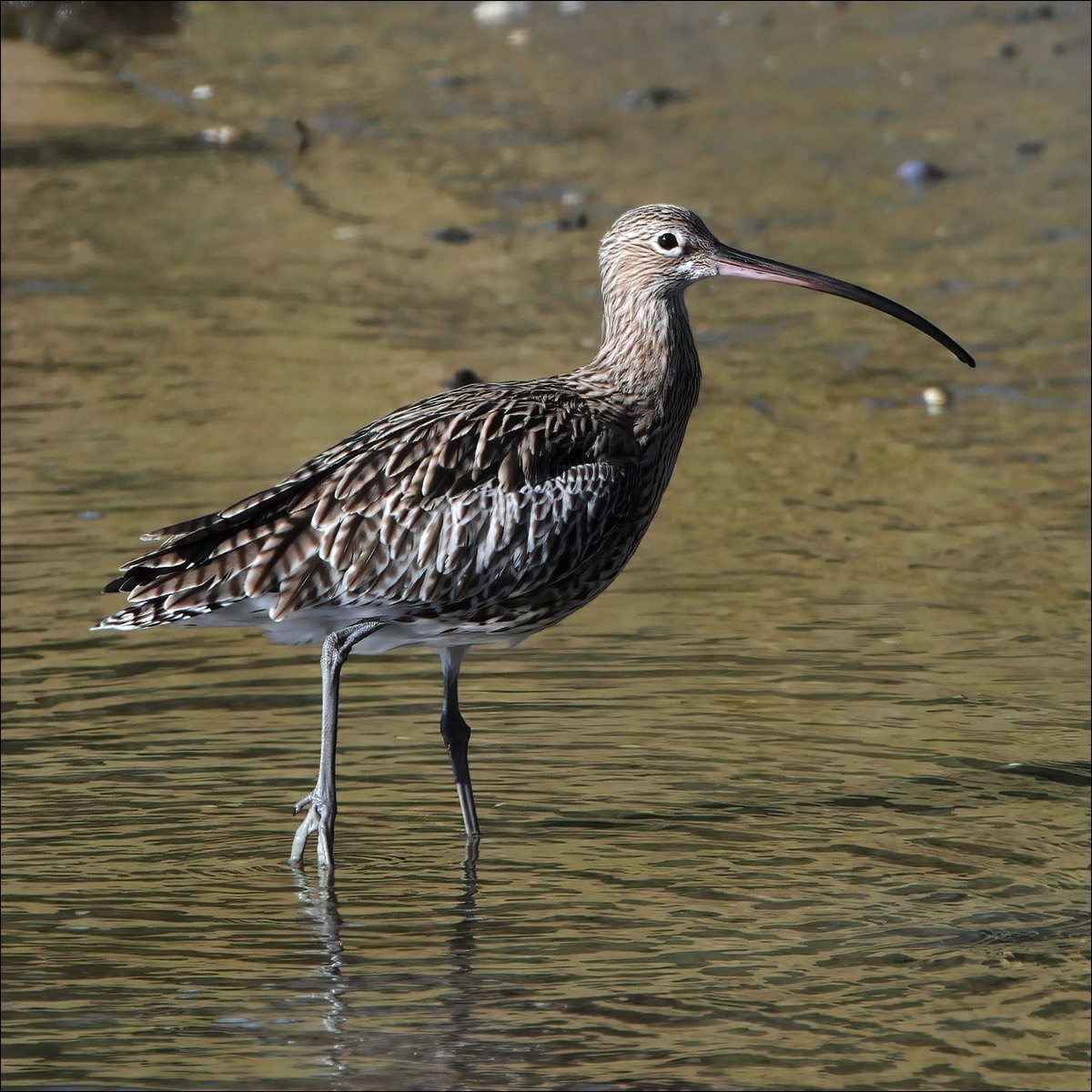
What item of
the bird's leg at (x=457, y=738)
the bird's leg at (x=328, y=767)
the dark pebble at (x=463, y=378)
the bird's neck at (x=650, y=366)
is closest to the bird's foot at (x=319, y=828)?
the bird's leg at (x=328, y=767)

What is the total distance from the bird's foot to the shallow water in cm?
10

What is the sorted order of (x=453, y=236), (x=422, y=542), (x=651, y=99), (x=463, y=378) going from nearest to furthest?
(x=422, y=542), (x=463, y=378), (x=453, y=236), (x=651, y=99)

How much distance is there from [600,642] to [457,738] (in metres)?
1.62

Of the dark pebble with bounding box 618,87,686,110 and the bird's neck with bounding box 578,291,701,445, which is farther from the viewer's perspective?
the dark pebble with bounding box 618,87,686,110

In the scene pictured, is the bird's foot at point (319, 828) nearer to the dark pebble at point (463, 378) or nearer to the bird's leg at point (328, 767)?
the bird's leg at point (328, 767)

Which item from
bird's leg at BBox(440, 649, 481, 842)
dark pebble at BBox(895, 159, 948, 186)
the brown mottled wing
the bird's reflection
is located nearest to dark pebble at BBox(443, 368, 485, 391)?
bird's leg at BBox(440, 649, 481, 842)

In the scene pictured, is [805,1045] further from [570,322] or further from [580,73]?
[580,73]

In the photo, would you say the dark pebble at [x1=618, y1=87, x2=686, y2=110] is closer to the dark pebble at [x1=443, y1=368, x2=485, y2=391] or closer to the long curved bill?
the dark pebble at [x1=443, y1=368, x2=485, y2=391]

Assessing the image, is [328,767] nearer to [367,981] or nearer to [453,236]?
[367,981]

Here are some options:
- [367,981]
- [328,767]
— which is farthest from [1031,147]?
[367,981]

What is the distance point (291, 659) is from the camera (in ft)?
27.4

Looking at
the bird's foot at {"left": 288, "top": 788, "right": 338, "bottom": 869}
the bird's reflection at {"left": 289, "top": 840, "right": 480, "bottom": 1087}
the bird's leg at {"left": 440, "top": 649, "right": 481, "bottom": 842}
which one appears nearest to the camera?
the bird's reflection at {"left": 289, "top": 840, "right": 480, "bottom": 1087}

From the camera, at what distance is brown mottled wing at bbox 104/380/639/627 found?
6559mm

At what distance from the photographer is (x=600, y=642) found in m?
8.40
